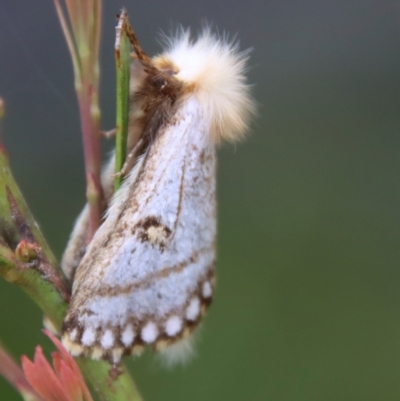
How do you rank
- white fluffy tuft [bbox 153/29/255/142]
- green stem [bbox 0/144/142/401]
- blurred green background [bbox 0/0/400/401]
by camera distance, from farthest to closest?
1. blurred green background [bbox 0/0/400/401]
2. white fluffy tuft [bbox 153/29/255/142]
3. green stem [bbox 0/144/142/401]

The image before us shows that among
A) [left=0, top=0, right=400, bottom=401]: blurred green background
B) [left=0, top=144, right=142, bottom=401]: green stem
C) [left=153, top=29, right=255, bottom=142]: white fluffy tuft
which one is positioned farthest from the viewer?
[left=0, top=0, right=400, bottom=401]: blurred green background

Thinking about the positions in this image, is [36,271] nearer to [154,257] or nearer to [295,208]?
[154,257]

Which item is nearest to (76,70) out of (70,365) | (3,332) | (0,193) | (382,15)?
(0,193)

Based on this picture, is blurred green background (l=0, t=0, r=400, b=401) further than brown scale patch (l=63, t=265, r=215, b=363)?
Yes

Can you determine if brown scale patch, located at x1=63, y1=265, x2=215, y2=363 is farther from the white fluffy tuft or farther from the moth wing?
the white fluffy tuft

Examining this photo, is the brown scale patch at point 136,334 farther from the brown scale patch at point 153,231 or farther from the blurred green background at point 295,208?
the blurred green background at point 295,208

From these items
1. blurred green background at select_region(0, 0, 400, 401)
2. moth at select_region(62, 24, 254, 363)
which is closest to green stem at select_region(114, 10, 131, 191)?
moth at select_region(62, 24, 254, 363)

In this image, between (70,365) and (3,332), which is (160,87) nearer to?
(70,365)

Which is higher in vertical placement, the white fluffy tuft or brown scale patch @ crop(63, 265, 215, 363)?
the white fluffy tuft
